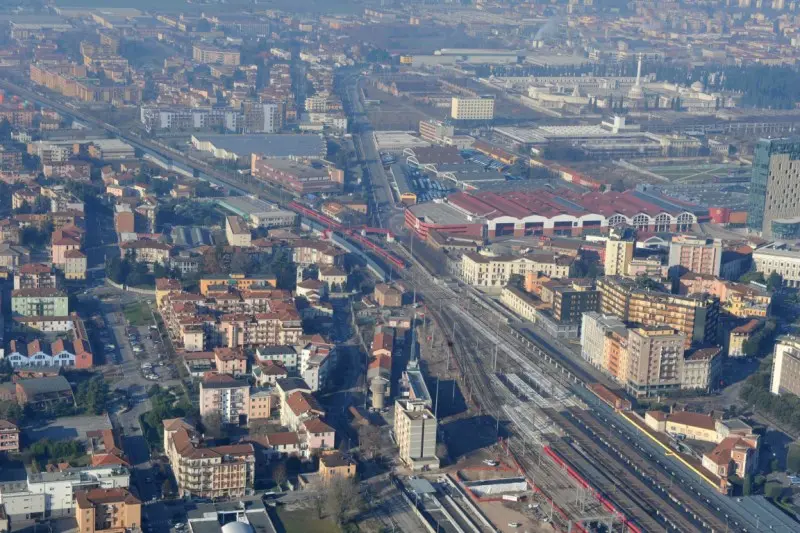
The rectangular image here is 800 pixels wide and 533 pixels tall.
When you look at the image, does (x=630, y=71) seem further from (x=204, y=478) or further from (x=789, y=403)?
(x=204, y=478)

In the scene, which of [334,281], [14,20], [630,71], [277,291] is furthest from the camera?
[14,20]

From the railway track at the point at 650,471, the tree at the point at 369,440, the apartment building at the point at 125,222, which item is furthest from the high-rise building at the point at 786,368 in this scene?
the apartment building at the point at 125,222

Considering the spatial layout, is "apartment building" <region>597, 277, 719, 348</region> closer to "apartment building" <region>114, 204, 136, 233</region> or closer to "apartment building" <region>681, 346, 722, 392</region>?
"apartment building" <region>681, 346, 722, 392</region>

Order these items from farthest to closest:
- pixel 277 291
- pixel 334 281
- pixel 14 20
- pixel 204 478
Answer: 1. pixel 14 20
2. pixel 334 281
3. pixel 277 291
4. pixel 204 478

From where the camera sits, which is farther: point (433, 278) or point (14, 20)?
point (14, 20)

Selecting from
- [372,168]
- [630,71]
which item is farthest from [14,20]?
[372,168]
